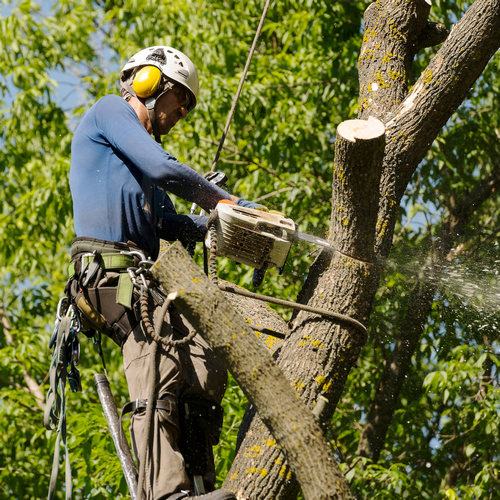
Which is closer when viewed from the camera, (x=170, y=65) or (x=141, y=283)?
(x=141, y=283)

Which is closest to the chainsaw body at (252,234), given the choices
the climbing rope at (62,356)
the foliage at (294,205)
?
the climbing rope at (62,356)

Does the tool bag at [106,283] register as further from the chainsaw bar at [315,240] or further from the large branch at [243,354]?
the chainsaw bar at [315,240]

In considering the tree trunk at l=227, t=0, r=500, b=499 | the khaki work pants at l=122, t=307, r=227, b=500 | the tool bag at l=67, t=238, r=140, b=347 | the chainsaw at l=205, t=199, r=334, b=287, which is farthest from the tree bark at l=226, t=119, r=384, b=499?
the tool bag at l=67, t=238, r=140, b=347

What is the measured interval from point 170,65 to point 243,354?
1.46 m

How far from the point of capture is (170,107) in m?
3.52

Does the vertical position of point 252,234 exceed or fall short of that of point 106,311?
it exceeds it

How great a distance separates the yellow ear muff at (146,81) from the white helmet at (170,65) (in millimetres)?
63

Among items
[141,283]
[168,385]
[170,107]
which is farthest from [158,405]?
[170,107]

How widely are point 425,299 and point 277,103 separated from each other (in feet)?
6.85

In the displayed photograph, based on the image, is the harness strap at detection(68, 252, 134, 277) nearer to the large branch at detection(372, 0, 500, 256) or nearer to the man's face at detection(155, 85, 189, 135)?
the man's face at detection(155, 85, 189, 135)

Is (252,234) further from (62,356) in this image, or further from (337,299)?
(62,356)

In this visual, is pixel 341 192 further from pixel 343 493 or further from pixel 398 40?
pixel 398 40

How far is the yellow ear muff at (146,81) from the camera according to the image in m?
3.41

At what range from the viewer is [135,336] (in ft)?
9.98
